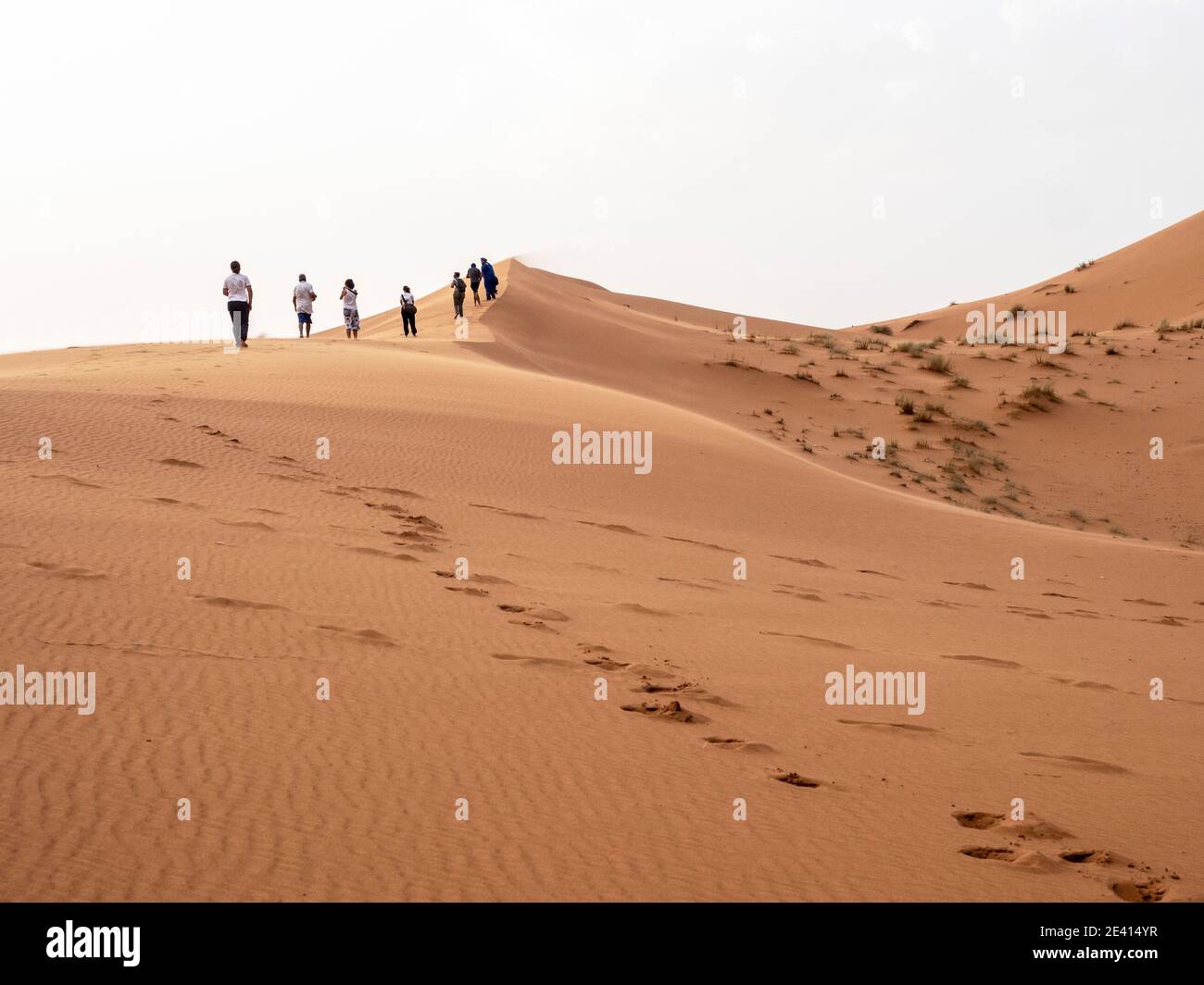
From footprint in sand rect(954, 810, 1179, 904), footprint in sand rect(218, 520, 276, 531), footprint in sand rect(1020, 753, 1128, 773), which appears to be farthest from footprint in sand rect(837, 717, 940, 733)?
footprint in sand rect(218, 520, 276, 531)

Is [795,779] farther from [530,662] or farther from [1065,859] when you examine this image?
[530,662]

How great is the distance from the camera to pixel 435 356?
72.2 ft

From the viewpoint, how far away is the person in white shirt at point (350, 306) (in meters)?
24.9

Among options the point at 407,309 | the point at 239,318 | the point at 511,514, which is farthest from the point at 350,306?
the point at 511,514

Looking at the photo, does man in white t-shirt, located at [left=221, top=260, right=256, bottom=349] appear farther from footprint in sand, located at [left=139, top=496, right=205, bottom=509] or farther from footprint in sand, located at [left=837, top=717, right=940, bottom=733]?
footprint in sand, located at [left=837, top=717, right=940, bottom=733]

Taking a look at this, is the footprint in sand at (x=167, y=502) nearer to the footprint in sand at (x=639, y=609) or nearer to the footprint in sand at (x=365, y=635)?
the footprint in sand at (x=365, y=635)

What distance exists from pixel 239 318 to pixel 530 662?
15.0m

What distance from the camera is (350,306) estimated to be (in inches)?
1035

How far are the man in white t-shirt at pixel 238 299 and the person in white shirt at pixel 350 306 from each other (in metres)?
4.89

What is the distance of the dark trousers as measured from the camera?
19406mm

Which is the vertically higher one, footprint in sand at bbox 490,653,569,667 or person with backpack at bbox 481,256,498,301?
person with backpack at bbox 481,256,498,301

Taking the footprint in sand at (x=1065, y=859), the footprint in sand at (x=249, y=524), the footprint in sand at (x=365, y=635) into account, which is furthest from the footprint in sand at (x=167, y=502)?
→ the footprint in sand at (x=1065, y=859)
